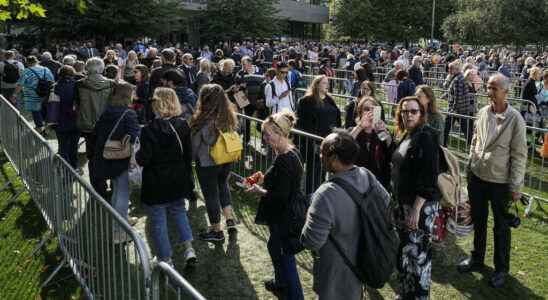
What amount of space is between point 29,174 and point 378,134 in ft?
15.6

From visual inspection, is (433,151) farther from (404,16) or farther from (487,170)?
(404,16)

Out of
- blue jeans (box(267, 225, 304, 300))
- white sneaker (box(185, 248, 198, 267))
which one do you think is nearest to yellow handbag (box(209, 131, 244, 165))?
white sneaker (box(185, 248, 198, 267))

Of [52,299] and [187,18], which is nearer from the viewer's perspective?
[52,299]

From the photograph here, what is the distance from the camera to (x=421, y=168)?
4.49 meters

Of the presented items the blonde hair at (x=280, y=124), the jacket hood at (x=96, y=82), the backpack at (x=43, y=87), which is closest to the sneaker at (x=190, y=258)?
the blonde hair at (x=280, y=124)

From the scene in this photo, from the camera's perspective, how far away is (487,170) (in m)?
5.32

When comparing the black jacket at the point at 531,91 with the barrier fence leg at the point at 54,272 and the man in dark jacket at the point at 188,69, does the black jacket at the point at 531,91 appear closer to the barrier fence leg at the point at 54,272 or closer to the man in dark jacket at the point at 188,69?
the man in dark jacket at the point at 188,69

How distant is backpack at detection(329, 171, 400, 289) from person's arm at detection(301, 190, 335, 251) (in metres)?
0.12

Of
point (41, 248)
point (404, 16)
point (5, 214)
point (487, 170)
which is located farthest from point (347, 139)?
point (404, 16)

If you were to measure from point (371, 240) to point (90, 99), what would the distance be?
5.43 m

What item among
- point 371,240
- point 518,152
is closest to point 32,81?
point 518,152

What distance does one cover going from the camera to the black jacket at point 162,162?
212 inches

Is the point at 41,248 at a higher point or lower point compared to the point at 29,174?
lower

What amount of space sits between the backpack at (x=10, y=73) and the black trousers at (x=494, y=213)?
37.1 ft
